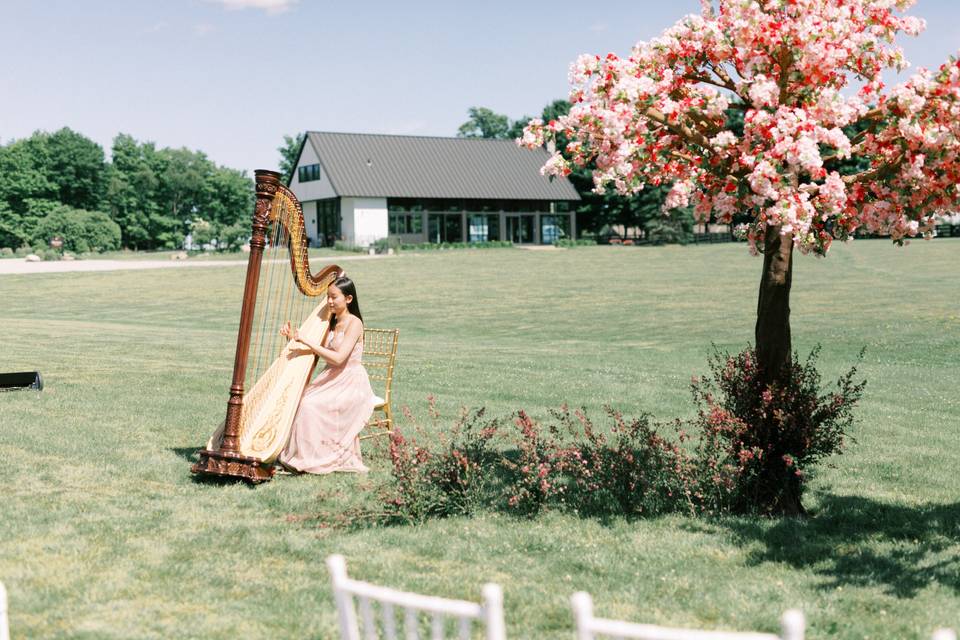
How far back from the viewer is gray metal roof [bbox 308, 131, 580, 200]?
6209cm

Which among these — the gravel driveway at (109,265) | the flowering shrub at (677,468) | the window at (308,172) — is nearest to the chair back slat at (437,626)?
the flowering shrub at (677,468)

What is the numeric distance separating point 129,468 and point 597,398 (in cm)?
633

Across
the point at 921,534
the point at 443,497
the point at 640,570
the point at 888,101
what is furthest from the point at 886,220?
the point at 443,497

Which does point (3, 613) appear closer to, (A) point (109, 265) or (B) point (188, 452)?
(B) point (188, 452)

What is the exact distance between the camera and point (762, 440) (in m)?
7.11

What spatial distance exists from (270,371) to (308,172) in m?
57.5

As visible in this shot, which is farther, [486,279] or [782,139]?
[486,279]

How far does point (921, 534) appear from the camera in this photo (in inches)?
266

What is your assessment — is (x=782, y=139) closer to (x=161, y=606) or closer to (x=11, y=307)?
(x=161, y=606)

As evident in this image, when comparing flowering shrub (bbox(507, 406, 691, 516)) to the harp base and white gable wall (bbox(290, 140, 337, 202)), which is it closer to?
the harp base

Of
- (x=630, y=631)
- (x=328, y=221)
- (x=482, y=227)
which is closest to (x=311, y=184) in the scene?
(x=328, y=221)

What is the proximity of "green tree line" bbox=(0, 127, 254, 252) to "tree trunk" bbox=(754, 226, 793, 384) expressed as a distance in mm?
70085

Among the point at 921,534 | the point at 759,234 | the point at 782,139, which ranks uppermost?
the point at 782,139

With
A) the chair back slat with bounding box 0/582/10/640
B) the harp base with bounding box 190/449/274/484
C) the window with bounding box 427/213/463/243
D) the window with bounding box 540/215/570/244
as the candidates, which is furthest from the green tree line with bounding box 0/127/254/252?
the chair back slat with bounding box 0/582/10/640
